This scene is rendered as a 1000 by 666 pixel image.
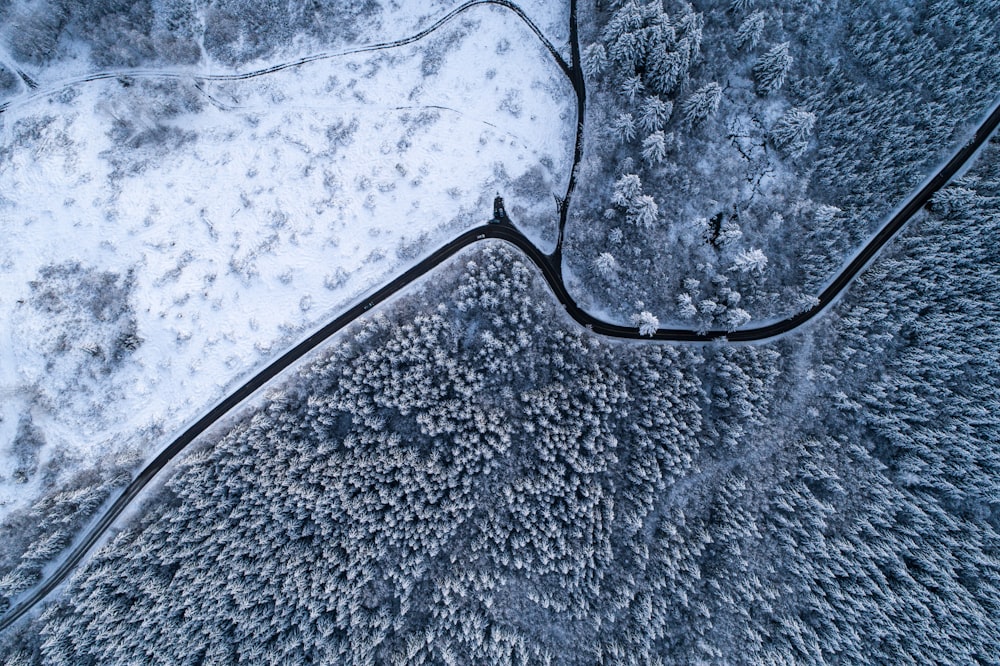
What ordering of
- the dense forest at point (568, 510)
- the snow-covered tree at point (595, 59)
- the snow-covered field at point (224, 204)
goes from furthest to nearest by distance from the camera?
1. the snow-covered field at point (224, 204)
2. the snow-covered tree at point (595, 59)
3. the dense forest at point (568, 510)

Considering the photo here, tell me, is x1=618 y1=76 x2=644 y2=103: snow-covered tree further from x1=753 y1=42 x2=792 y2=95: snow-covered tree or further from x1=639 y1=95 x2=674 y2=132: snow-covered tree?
x1=753 y1=42 x2=792 y2=95: snow-covered tree

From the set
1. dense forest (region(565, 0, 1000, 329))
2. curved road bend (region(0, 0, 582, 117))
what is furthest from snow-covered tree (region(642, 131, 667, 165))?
curved road bend (region(0, 0, 582, 117))

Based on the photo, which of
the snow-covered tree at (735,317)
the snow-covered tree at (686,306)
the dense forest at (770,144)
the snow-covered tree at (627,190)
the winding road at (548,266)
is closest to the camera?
the snow-covered tree at (627,190)

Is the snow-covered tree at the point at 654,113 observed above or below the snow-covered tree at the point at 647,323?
above

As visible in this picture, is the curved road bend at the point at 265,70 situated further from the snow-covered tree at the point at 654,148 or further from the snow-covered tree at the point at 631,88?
the snow-covered tree at the point at 654,148

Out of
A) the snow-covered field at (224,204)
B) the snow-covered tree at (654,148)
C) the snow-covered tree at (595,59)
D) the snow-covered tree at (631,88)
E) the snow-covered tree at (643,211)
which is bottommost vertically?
the snow-covered tree at (643,211)

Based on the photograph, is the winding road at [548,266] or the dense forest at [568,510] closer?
the dense forest at [568,510]

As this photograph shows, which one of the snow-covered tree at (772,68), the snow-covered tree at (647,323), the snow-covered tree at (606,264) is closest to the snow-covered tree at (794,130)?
the snow-covered tree at (772,68)
